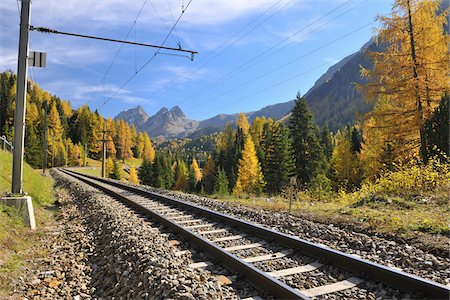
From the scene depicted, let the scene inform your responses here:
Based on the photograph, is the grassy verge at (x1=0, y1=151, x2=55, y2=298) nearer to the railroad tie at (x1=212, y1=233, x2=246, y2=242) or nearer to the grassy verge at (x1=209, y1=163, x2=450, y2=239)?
the railroad tie at (x1=212, y1=233, x2=246, y2=242)

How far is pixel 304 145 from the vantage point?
40781 millimetres

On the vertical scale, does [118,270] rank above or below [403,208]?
below

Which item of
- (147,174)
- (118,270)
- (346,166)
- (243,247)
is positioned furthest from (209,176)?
(118,270)

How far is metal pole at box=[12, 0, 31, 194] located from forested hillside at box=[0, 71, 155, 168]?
A: 63.2m

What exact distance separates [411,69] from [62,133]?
105546 mm

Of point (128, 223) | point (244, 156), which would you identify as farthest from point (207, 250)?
point (244, 156)

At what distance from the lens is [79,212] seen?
11945 mm

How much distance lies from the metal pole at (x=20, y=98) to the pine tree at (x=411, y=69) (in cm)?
1547

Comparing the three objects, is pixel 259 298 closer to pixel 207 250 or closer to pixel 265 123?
pixel 207 250

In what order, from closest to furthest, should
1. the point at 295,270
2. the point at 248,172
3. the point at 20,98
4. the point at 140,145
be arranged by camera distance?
the point at 295,270, the point at 20,98, the point at 248,172, the point at 140,145

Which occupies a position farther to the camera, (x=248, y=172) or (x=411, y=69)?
(x=248, y=172)

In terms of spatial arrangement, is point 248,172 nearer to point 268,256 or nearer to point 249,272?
point 268,256

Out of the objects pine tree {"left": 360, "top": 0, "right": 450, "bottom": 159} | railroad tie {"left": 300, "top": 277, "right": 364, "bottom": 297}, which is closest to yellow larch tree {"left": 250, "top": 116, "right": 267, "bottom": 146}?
pine tree {"left": 360, "top": 0, "right": 450, "bottom": 159}

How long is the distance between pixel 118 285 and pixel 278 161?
1563 inches
